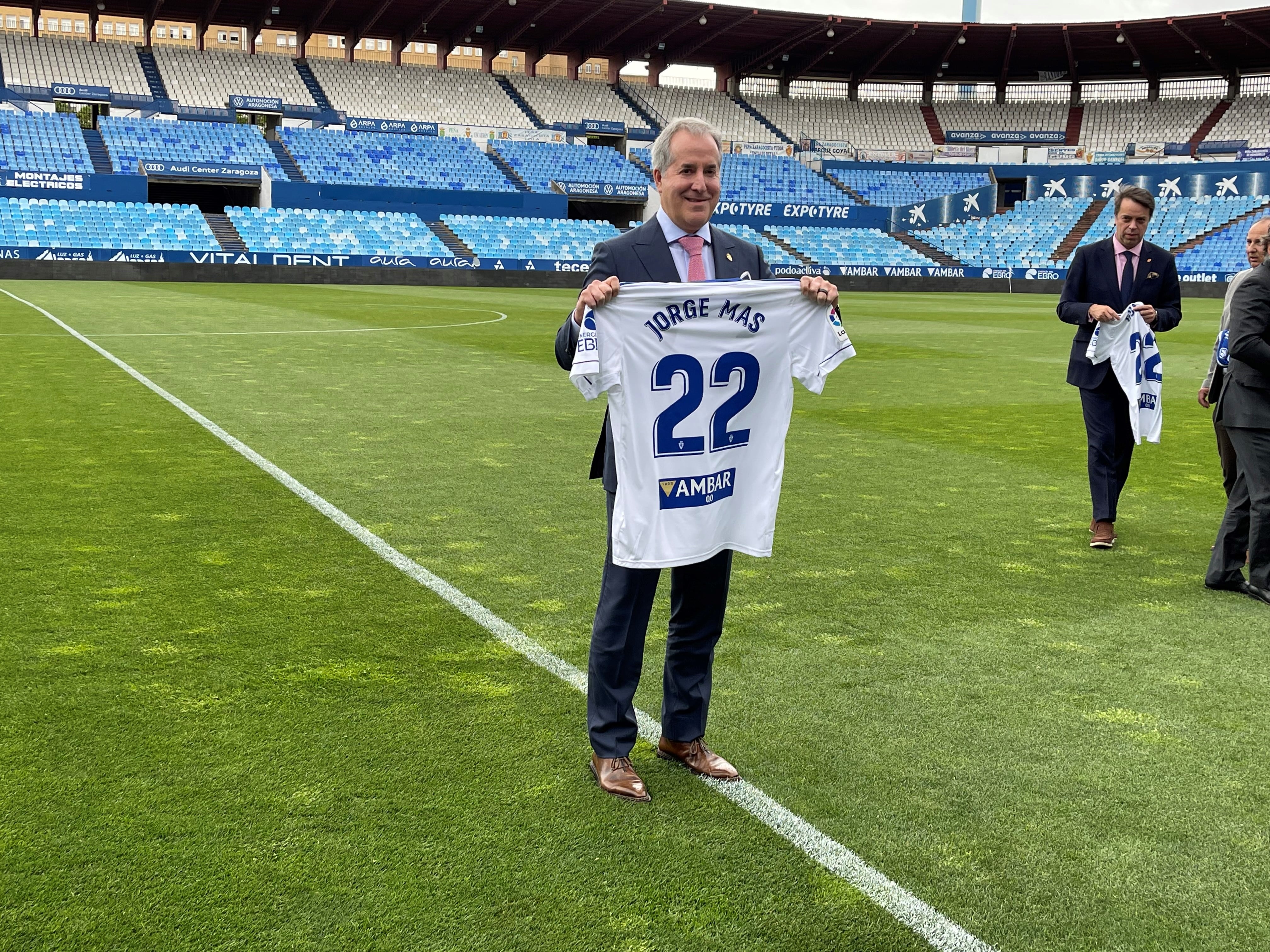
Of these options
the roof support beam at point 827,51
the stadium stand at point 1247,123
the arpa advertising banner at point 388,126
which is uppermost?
the roof support beam at point 827,51

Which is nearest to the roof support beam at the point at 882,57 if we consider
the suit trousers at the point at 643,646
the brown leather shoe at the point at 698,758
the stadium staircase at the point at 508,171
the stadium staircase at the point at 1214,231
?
the stadium staircase at the point at 1214,231

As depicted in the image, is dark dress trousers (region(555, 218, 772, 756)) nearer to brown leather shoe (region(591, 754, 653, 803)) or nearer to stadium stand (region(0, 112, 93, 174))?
brown leather shoe (region(591, 754, 653, 803))

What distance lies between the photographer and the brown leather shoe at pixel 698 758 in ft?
12.4

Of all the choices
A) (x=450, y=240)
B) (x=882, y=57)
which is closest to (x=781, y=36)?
(x=882, y=57)

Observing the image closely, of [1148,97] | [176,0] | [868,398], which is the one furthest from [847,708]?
[1148,97]

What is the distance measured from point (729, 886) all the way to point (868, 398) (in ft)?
35.6

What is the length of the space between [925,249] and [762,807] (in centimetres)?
5406

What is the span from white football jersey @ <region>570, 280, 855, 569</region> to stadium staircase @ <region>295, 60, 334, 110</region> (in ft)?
182

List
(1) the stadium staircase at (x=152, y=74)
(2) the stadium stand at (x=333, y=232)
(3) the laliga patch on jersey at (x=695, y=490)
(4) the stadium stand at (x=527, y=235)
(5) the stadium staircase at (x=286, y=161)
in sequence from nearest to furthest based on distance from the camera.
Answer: (3) the laliga patch on jersey at (x=695, y=490) → (2) the stadium stand at (x=333, y=232) → (4) the stadium stand at (x=527, y=235) → (5) the stadium staircase at (x=286, y=161) → (1) the stadium staircase at (x=152, y=74)

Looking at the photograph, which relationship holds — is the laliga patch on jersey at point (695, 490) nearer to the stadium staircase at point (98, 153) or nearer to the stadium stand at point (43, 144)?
the stadium stand at point (43, 144)

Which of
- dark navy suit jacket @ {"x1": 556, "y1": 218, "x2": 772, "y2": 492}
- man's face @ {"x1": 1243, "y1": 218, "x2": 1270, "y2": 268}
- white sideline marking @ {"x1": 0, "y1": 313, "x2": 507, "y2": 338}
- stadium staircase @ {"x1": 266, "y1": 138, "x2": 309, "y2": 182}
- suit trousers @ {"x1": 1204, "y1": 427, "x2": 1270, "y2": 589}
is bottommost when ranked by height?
white sideline marking @ {"x1": 0, "y1": 313, "x2": 507, "y2": 338}

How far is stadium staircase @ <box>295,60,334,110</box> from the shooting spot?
5556 centimetres

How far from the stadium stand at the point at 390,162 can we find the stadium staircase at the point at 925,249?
18101mm

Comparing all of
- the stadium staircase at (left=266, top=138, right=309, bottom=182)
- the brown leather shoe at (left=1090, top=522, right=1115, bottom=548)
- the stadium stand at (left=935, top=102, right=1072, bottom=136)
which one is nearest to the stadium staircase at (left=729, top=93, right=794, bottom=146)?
the stadium stand at (left=935, top=102, right=1072, bottom=136)
